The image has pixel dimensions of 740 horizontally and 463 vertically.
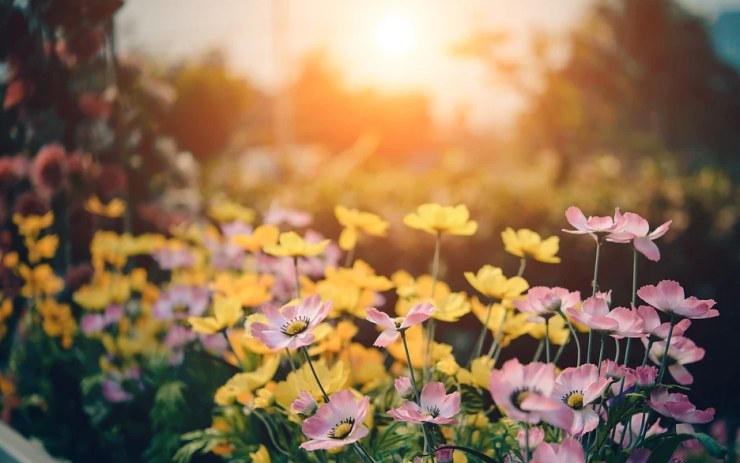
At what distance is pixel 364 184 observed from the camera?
3.94m

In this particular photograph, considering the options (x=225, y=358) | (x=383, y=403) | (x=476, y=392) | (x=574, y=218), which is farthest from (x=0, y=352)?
(x=574, y=218)

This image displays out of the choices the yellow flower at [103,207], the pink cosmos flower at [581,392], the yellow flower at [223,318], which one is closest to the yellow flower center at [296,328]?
the yellow flower at [223,318]

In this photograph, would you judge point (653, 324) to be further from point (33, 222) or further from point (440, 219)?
point (33, 222)

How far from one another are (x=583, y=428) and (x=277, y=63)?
443 inches

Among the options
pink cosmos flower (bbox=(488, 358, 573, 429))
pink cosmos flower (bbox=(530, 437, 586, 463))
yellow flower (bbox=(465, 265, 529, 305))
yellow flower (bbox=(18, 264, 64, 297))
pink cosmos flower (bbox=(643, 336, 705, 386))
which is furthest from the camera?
yellow flower (bbox=(18, 264, 64, 297))

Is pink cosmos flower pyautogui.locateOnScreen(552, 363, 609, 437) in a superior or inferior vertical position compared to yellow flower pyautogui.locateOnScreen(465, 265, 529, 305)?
inferior

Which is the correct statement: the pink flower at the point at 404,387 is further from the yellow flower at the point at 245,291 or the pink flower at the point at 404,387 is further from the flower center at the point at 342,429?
the yellow flower at the point at 245,291

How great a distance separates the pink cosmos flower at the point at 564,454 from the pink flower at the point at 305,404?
0.31 meters

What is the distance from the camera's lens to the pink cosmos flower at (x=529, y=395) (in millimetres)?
674

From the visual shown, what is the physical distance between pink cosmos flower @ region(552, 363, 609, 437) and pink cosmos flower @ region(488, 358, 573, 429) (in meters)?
0.08

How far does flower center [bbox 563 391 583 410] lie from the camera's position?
2.69 feet

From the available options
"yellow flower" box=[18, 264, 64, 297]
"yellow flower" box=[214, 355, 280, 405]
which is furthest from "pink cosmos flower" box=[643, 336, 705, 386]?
"yellow flower" box=[18, 264, 64, 297]

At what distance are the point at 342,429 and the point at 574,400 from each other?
0.29 meters

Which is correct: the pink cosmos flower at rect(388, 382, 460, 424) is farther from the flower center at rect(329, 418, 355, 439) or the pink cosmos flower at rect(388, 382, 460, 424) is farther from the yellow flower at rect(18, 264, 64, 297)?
the yellow flower at rect(18, 264, 64, 297)
